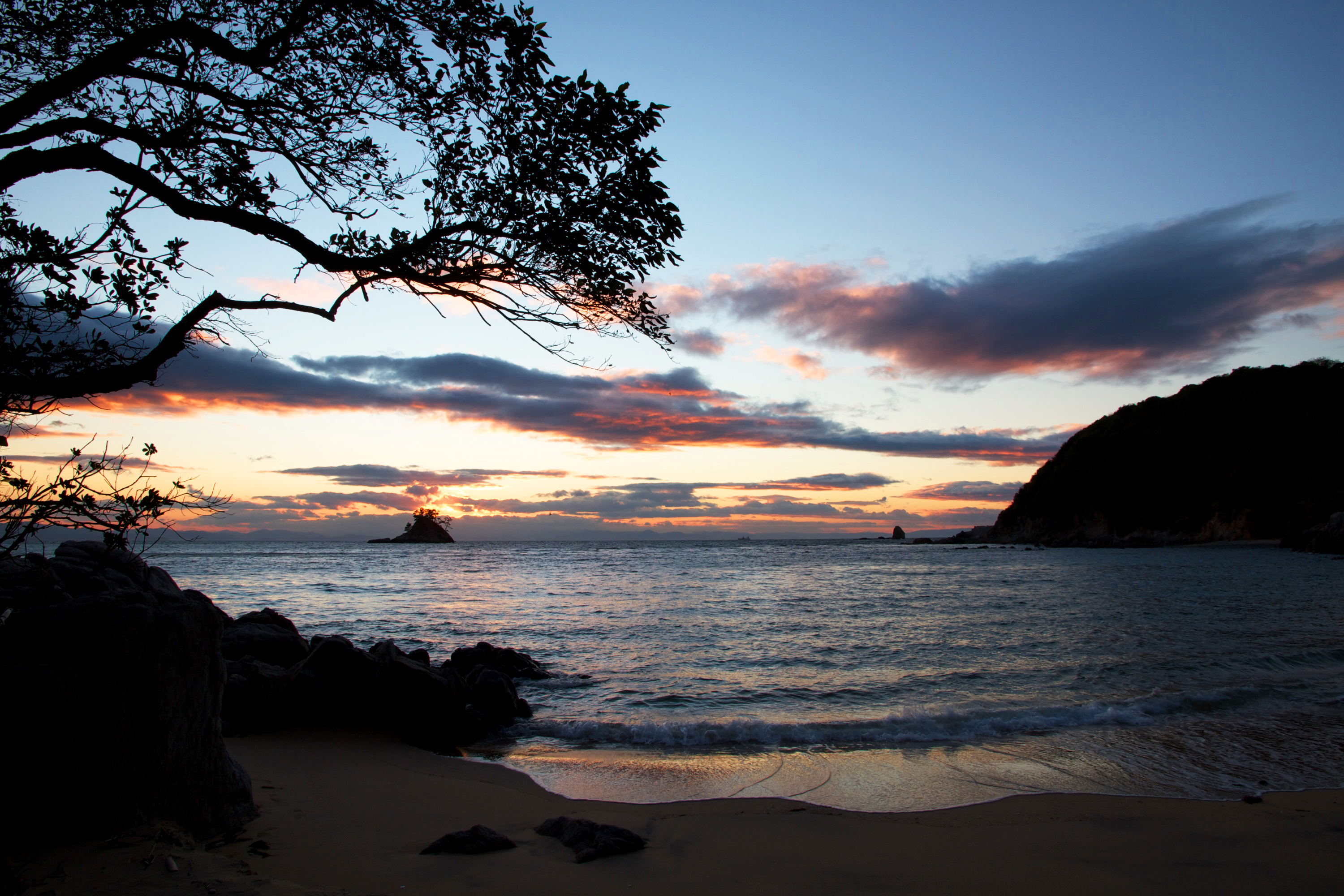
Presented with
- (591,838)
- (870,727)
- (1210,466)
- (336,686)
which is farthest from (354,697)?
(1210,466)

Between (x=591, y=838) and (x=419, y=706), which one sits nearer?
(x=591, y=838)

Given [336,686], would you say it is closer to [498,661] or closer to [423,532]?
[498,661]

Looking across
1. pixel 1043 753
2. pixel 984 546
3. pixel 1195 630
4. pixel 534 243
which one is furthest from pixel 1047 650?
pixel 984 546

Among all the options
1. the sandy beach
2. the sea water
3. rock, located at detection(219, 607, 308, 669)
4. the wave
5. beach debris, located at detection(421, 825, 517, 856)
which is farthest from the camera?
rock, located at detection(219, 607, 308, 669)

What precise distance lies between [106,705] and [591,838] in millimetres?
3742

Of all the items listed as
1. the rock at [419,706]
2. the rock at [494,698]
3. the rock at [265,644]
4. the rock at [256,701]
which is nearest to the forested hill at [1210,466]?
the rock at [494,698]

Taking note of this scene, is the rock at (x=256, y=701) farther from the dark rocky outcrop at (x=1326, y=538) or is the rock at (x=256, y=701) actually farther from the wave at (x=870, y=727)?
the dark rocky outcrop at (x=1326, y=538)

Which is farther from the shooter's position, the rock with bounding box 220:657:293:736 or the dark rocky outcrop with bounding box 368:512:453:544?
the dark rocky outcrop with bounding box 368:512:453:544

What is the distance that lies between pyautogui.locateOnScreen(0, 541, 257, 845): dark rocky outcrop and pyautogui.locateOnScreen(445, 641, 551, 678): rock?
8.19 m

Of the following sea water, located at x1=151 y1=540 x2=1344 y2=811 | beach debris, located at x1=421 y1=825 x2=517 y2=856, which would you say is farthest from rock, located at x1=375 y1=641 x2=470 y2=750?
beach debris, located at x1=421 y1=825 x2=517 y2=856

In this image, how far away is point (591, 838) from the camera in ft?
18.2

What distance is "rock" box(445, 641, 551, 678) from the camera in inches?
536

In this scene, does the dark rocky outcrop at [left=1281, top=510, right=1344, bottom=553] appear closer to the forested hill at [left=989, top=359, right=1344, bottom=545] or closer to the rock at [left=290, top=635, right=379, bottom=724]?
the forested hill at [left=989, top=359, right=1344, bottom=545]

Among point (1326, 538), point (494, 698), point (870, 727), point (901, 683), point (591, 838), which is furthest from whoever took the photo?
point (1326, 538)
